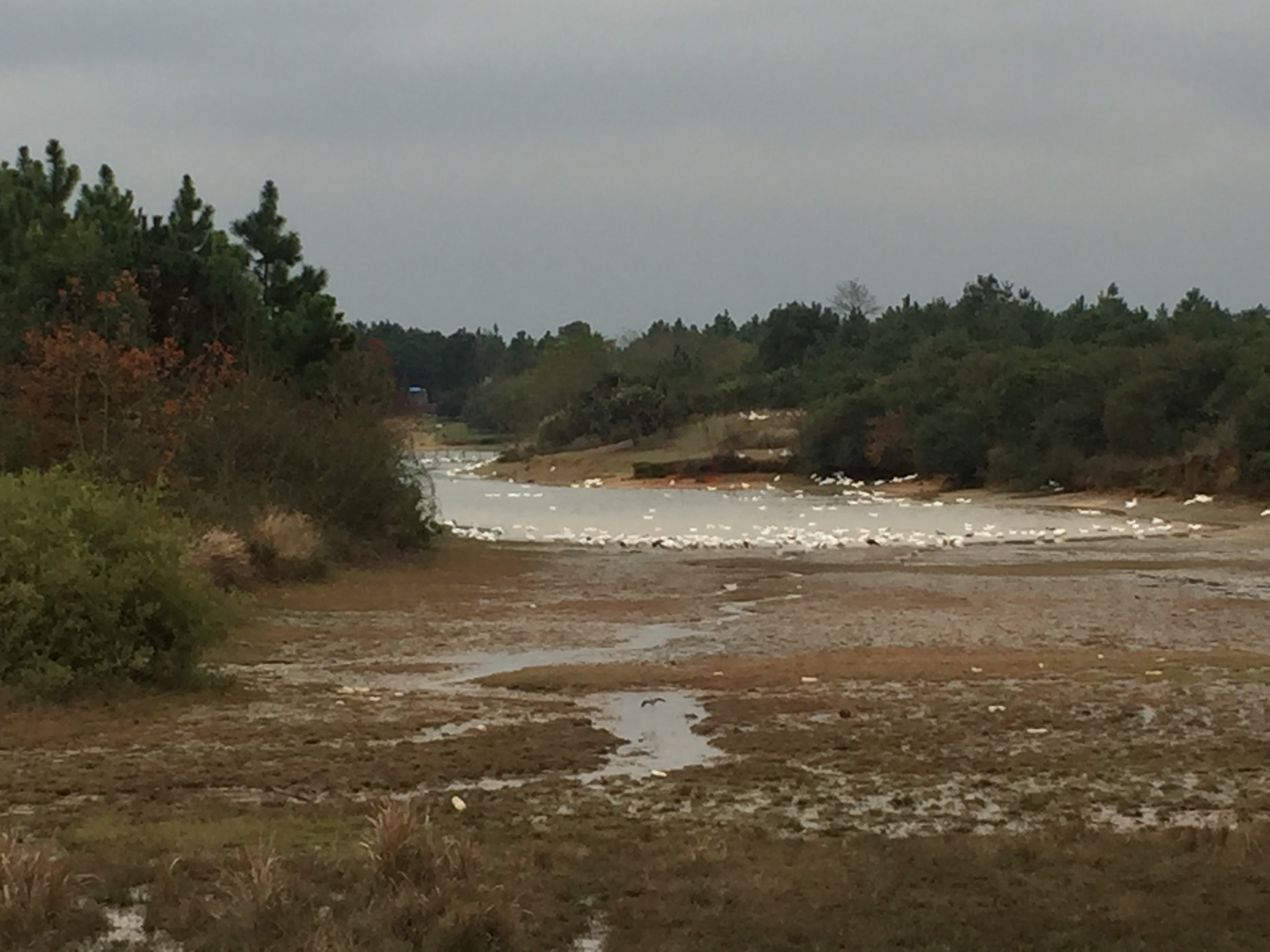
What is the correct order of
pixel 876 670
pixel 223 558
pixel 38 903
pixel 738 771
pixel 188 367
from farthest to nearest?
pixel 188 367
pixel 223 558
pixel 876 670
pixel 738 771
pixel 38 903

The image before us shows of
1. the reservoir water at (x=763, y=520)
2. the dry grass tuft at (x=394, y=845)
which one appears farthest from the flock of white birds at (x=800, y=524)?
the dry grass tuft at (x=394, y=845)

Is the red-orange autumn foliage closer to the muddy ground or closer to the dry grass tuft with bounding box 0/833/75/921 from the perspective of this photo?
the muddy ground

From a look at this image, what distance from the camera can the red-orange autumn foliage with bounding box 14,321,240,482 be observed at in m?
29.0

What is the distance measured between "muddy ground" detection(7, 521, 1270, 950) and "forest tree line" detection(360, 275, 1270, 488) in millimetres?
45533

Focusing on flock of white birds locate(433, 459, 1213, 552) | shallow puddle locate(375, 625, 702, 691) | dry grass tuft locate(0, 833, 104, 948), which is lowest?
flock of white birds locate(433, 459, 1213, 552)

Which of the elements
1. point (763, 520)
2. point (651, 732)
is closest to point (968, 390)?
point (763, 520)

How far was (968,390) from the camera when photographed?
85.3m

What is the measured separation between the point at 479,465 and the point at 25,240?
94962 millimetres

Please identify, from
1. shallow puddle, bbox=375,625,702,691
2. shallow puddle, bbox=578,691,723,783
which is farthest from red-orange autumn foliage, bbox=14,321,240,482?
shallow puddle, bbox=578,691,723,783

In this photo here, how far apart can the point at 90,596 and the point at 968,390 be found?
7321 centimetres

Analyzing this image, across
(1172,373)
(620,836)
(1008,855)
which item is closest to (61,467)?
(620,836)

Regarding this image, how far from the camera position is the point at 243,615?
23266 millimetres

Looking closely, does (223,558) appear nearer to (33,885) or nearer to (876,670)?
(876,670)

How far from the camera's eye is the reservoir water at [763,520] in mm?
48812
